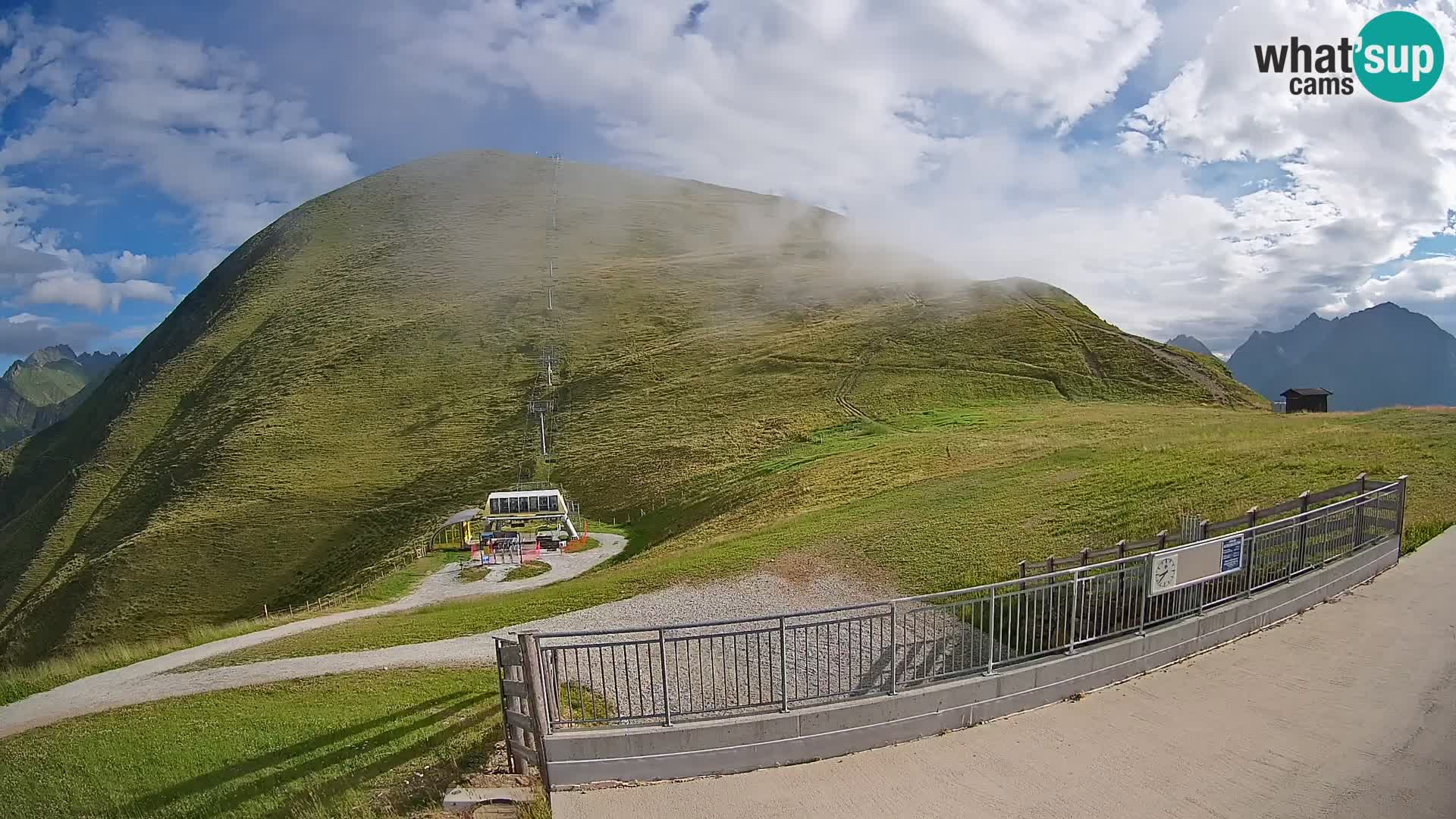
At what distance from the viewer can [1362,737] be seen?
8.62 meters

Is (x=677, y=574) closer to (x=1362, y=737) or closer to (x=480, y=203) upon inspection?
(x=1362, y=737)

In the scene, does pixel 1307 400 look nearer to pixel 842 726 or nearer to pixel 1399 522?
pixel 1399 522

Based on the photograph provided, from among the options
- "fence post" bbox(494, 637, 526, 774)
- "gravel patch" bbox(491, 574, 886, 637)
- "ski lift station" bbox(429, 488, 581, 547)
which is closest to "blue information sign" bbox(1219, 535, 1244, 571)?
"gravel patch" bbox(491, 574, 886, 637)

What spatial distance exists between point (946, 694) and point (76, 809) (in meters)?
13.5

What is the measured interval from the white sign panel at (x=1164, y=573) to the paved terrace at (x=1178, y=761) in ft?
3.88

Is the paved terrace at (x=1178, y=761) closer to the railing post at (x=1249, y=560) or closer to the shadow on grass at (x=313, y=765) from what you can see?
the railing post at (x=1249, y=560)

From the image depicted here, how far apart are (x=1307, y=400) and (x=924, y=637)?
186 ft

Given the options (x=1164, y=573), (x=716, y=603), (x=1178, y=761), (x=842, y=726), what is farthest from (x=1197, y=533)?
(x=716, y=603)

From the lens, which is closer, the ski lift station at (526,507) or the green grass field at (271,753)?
the green grass field at (271,753)

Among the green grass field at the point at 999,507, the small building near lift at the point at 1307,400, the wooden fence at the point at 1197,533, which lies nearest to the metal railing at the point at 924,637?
the wooden fence at the point at 1197,533

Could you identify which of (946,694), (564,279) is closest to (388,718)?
(946,694)

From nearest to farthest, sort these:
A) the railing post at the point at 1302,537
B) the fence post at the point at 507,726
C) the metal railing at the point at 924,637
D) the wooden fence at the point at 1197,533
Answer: the metal railing at the point at 924,637
the fence post at the point at 507,726
the railing post at the point at 1302,537
the wooden fence at the point at 1197,533

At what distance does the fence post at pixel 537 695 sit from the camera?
8.71 m

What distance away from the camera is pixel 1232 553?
38.9ft
